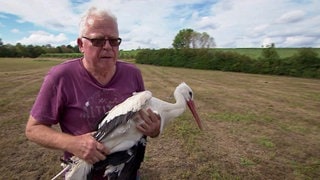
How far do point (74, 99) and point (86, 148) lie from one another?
0.41 meters

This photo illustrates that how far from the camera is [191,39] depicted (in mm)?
A: 73500

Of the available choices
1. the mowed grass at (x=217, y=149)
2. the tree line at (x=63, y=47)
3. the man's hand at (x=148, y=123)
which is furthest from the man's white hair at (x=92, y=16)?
the tree line at (x=63, y=47)

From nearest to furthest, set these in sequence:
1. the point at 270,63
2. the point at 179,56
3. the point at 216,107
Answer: the point at 216,107 → the point at 270,63 → the point at 179,56

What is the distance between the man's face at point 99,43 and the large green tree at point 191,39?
65.9 metres

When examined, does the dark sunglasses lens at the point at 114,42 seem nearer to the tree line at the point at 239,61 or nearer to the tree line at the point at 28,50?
the tree line at the point at 239,61

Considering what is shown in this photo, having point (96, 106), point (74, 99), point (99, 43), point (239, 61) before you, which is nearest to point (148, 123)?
point (96, 106)

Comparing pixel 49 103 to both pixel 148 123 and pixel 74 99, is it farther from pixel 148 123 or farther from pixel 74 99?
pixel 148 123

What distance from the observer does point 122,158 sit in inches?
90.2

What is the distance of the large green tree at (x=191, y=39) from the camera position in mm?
71000

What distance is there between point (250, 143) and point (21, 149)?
5.36 m

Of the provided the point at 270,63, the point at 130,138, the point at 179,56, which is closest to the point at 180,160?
the point at 130,138

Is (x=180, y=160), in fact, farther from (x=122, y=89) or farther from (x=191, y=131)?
(x=122, y=89)

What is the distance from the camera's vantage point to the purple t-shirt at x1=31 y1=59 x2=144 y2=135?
2.17 metres

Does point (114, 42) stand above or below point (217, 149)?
above
